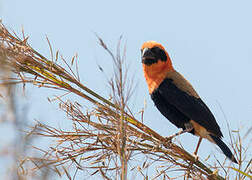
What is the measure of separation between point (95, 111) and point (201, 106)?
2.08 m

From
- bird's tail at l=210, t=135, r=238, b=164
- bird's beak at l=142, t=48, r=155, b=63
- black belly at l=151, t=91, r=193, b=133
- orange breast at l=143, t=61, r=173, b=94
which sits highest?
bird's beak at l=142, t=48, r=155, b=63

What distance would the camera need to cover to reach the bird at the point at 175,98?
144 inches

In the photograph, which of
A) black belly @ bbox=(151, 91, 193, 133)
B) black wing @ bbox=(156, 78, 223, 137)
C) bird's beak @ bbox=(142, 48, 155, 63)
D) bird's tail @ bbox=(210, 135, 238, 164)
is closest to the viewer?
bird's tail @ bbox=(210, 135, 238, 164)

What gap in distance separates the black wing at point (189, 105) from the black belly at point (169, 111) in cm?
4

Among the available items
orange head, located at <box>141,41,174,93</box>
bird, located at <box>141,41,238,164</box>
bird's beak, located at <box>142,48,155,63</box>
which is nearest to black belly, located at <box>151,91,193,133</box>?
bird, located at <box>141,41,238,164</box>

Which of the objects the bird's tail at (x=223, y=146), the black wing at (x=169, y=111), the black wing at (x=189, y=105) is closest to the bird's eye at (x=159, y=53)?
the black wing at (x=189, y=105)

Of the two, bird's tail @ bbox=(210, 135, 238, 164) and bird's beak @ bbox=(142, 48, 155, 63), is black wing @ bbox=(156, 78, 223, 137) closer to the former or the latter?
bird's tail @ bbox=(210, 135, 238, 164)

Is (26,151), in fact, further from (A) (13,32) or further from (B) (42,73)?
(A) (13,32)

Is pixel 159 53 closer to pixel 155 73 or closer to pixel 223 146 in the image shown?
pixel 155 73

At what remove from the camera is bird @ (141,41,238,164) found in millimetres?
3660

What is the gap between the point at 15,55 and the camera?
191 centimetres

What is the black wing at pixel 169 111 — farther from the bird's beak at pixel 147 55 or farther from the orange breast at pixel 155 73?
the bird's beak at pixel 147 55

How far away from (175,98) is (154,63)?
1.73 ft

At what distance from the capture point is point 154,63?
4152 mm
